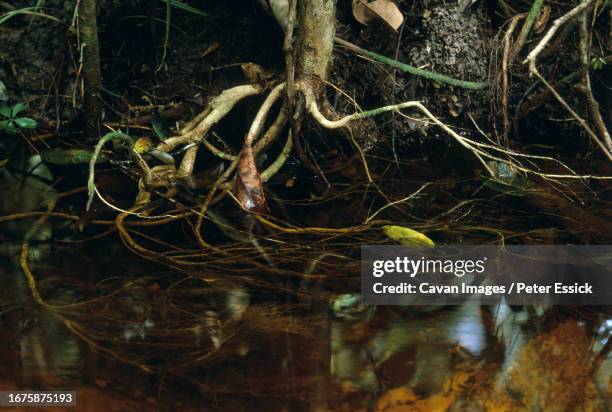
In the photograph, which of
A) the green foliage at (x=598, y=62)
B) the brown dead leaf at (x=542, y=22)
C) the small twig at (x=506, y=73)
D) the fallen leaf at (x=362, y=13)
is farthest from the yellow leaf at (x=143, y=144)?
the green foliage at (x=598, y=62)

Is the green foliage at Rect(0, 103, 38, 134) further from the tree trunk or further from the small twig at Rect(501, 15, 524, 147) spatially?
the small twig at Rect(501, 15, 524, 147)

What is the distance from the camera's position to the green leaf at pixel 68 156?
7.48 feet

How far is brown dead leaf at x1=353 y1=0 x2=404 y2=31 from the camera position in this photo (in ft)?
7.95

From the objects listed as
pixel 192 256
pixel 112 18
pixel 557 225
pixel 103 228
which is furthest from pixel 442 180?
pixel 112 18

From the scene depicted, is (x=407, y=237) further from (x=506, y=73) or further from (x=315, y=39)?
(x=506, y=73)

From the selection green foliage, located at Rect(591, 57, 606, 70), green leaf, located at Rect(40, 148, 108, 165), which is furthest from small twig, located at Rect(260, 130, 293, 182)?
green foliage, located at Rect(591, 57, 606, 70)

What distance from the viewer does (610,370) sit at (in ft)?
4.60

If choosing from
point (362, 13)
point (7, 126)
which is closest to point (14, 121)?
point (7, 126)

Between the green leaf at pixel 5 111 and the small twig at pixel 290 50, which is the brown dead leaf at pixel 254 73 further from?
the green leaf at pixel 5 111

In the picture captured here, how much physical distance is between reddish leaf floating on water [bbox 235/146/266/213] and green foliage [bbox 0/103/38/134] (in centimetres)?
71

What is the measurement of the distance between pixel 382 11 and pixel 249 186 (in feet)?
2.60

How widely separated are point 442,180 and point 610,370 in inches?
41.3

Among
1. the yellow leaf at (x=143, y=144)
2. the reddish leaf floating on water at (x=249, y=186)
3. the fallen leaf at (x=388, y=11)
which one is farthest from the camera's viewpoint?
the fallen leaf at (x=388, y=11)

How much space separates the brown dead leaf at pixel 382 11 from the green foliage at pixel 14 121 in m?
1.13
